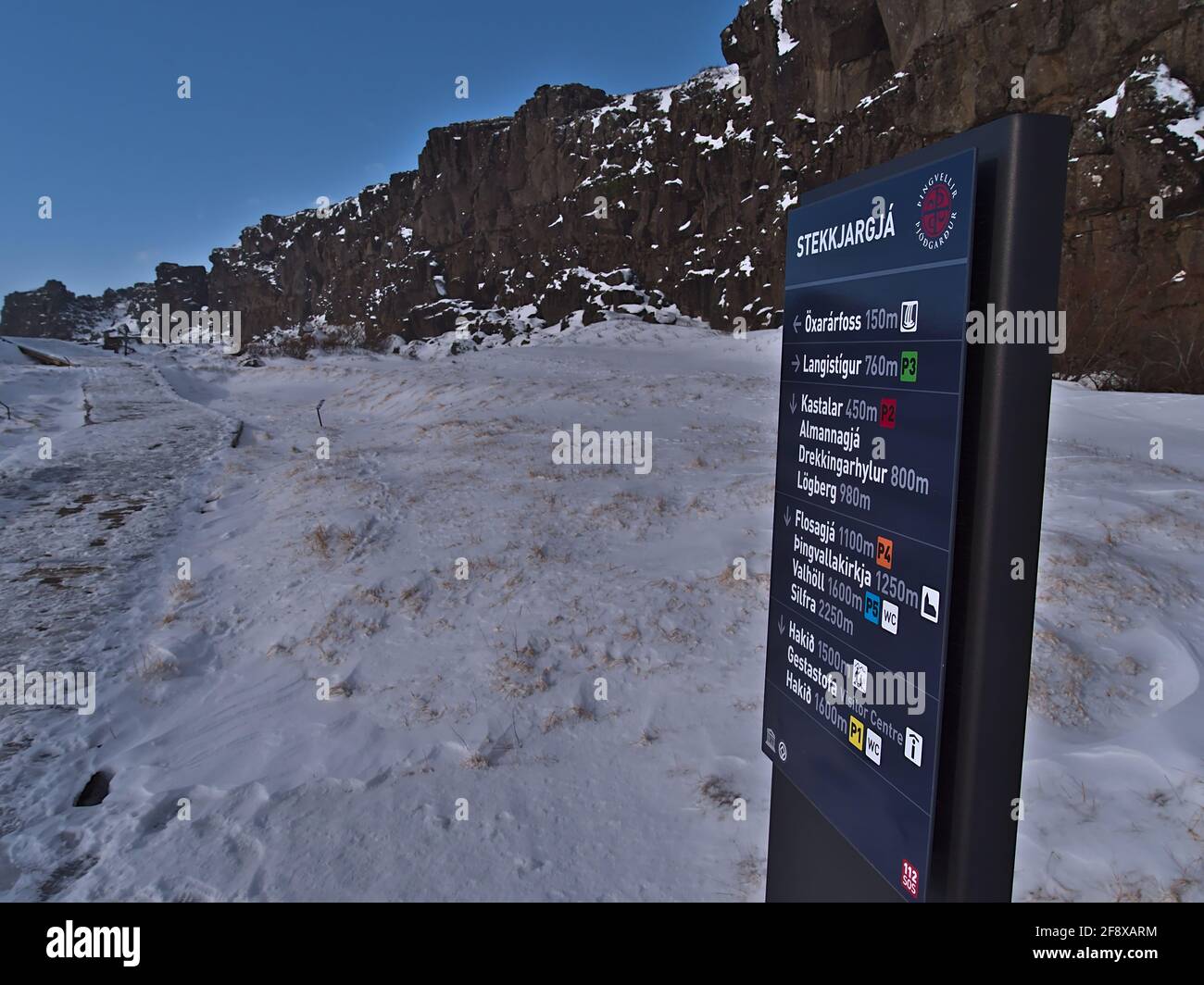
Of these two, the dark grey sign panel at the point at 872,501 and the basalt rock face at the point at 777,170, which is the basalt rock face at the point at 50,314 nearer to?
the basalt rock face at the point at 777,170

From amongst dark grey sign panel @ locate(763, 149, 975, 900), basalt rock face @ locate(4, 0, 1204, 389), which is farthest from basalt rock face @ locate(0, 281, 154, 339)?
dark grey sign panel @ locate(763, 149, 975, 900)

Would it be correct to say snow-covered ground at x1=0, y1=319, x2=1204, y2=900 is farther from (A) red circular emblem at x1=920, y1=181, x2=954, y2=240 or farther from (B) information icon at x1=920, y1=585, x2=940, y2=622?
(A) red circular emblem at x1=920, y1=181, x2=954, y2=240

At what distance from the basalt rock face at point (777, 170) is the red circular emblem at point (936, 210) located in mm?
23693

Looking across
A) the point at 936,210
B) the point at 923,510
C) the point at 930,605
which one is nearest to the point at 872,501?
the point at 923,510

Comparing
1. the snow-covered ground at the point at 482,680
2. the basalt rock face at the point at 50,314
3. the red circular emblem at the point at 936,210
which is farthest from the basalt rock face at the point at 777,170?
the basalt rock face at the point at 50,314

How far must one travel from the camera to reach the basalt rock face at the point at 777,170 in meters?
21.9

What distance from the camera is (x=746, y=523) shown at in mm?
8891

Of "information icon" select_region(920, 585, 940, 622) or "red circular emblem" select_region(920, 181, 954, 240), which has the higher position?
"red circular emblem" select_region(920, 181, 954, 240)

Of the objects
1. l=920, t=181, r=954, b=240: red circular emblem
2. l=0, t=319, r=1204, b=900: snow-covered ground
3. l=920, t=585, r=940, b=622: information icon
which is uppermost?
l=920, t=181, r=954, b=240: red circular emblem

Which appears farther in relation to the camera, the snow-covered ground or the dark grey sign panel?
the snow-covered ground

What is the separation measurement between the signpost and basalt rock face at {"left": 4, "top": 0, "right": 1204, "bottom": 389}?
23459mm

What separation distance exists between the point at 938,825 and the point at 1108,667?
4155mm

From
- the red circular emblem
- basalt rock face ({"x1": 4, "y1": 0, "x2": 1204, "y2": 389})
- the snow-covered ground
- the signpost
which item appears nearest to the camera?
the signpost

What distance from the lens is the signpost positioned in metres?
2.22
